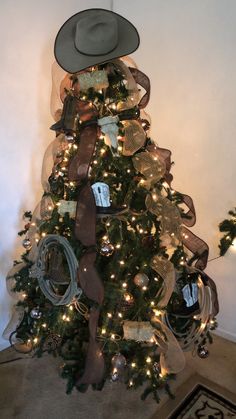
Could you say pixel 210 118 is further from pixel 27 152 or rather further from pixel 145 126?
Answer: pixel 27 152

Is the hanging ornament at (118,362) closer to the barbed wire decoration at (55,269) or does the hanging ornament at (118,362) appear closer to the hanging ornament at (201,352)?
the barbed wire decoration at (55,269)

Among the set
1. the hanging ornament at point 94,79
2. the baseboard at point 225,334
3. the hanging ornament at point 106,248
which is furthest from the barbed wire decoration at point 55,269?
the baseboard at point 225,334

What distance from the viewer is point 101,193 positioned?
135cm

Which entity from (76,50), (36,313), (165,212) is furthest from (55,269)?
(76,50)

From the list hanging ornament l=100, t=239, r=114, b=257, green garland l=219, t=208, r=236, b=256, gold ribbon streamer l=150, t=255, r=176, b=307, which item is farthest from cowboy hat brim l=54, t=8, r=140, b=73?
green garland l=219, t=208, r=236, b=256

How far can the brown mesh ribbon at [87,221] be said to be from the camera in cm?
133

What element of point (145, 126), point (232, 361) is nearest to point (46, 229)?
point (145, 126)

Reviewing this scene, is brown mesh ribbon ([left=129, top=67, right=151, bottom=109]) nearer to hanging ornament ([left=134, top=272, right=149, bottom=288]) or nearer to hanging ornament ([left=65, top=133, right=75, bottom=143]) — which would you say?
hanging ornament ([left=65, top=133, right=75, bottom=143])

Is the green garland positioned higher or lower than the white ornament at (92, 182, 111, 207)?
lower

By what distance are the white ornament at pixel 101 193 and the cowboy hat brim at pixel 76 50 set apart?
0.48 m

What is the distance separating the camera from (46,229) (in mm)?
1527

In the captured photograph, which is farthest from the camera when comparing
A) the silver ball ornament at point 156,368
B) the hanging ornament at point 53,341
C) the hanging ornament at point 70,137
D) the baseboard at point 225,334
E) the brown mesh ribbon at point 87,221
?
the baseboard at point 225,334

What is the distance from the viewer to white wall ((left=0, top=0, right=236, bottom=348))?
170cm

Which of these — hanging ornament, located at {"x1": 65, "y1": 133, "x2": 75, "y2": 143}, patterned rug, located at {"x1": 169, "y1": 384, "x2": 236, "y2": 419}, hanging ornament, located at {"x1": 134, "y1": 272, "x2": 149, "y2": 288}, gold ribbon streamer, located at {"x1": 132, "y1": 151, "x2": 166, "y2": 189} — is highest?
hanging ornament, located at {"x1": 65, "y1": 133, "x2": 75, "y2": 143}
